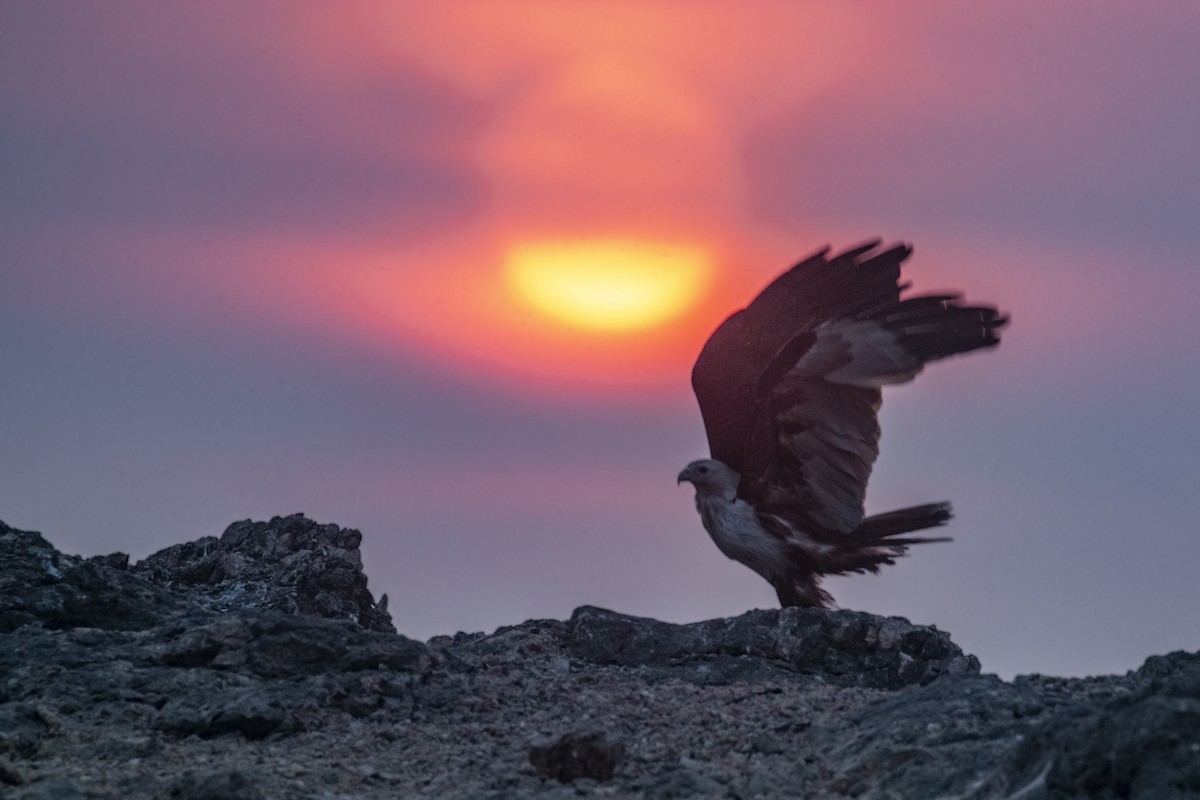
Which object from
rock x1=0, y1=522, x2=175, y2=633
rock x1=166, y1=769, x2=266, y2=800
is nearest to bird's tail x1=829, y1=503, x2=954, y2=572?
rock x1=0, y1=522, x2=175, y2=633

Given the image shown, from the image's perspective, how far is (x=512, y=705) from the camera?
291 inches

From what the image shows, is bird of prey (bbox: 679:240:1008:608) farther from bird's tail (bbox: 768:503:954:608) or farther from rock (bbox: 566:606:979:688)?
rock (bbox: 566:606:979:688)

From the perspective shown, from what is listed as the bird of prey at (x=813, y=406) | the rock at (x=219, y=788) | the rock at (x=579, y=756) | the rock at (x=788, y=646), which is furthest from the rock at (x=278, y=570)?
the rock at (x=579, y=756)

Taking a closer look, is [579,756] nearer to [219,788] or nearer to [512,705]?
[512,705]

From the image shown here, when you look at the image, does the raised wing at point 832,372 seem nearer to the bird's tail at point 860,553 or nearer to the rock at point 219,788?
the bird's tail at point 860,553

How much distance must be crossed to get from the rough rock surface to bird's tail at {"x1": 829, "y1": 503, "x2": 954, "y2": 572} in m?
1.85

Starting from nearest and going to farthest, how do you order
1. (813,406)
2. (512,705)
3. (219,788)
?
(219,788) → (512,705) → (813,406)

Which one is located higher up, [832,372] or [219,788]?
[832,372]

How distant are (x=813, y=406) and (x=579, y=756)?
16.0 feet

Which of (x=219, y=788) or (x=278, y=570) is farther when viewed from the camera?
(x=278, y=570)

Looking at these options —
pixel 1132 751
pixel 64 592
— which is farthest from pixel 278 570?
pixel 1132 751

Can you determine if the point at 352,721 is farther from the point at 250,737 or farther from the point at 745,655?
the point at 745,655

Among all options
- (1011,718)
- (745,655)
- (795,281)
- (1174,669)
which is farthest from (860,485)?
(1011,718)

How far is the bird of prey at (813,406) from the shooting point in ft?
34.5
